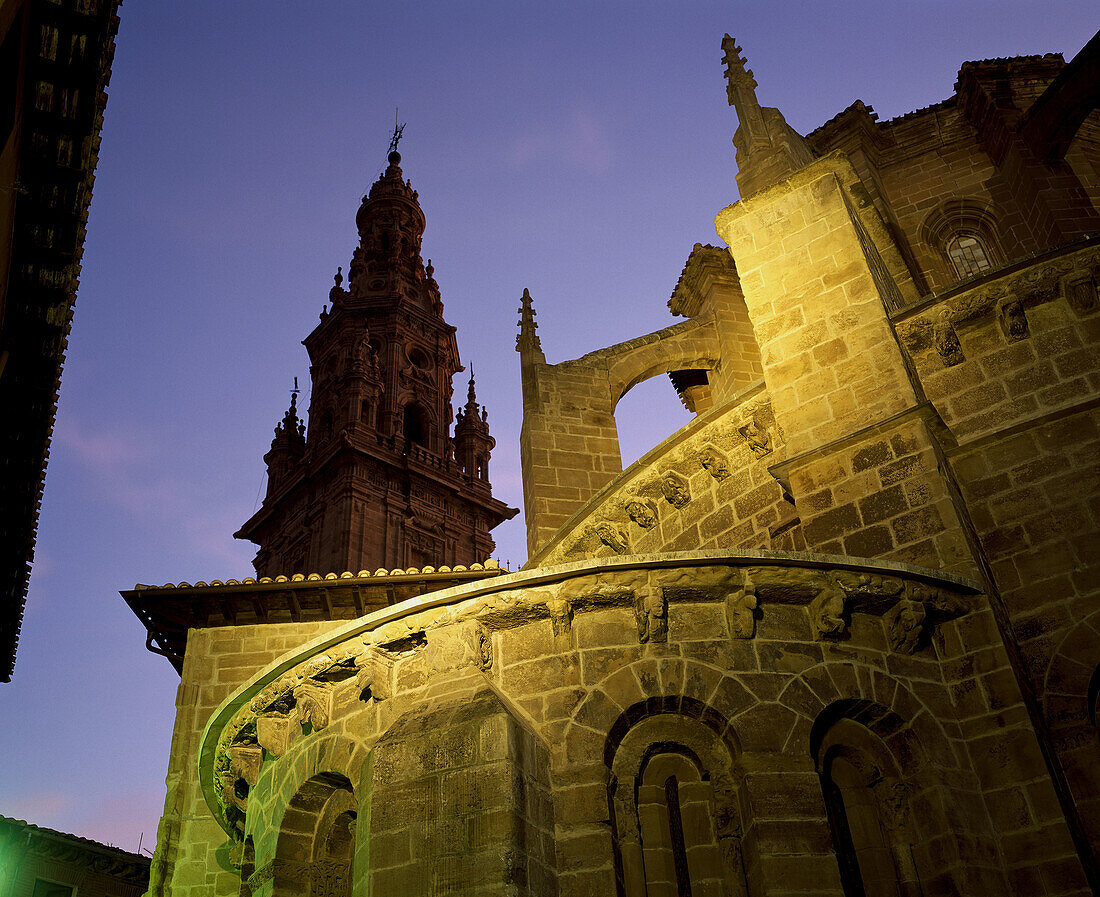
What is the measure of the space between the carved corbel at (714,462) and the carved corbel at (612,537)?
51.7 inches

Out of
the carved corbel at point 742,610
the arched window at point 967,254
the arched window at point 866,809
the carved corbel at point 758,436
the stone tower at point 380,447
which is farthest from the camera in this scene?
the stone tower at point 380,447

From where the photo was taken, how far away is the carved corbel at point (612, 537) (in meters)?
10.8

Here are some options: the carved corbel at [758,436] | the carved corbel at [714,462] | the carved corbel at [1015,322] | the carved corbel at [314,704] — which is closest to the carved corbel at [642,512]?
the carved corbel at [714,462]

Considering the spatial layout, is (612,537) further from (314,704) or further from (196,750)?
(196,750)

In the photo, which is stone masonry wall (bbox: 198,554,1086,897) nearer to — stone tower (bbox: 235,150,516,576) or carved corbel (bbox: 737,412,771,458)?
carved corbel (bbox: 737,412,771,458)

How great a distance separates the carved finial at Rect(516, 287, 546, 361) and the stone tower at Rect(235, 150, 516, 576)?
14.9 m

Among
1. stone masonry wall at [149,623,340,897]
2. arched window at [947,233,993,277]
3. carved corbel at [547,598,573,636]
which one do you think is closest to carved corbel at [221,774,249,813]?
carved corbel at [547,598,573,636]

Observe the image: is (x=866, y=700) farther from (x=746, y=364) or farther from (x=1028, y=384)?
(x=746, y=364)

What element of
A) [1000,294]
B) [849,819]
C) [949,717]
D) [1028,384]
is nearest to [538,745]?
[849,819]

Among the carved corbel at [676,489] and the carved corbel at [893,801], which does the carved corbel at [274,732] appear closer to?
the carved corbel at [893,801]

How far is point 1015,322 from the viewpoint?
331 inches

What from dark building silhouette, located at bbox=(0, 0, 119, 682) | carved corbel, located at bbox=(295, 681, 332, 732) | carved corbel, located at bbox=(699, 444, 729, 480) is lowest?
carved corbel, located at bbox=(295, 681, 332, 732)

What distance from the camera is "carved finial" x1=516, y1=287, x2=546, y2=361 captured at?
17156 millimetres

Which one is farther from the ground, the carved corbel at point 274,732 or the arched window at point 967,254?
the arched window at point 967,254
